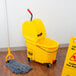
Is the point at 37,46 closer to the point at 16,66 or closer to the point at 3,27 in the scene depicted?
the point at 16,66

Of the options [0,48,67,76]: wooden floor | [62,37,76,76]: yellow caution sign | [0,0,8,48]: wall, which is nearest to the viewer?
[62,37,76,76]: yellow caution sign

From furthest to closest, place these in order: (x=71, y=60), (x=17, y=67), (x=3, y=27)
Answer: (x=3, y=27) → (x=17, y=67) → (x=71, y=60)

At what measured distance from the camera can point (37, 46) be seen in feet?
6.80

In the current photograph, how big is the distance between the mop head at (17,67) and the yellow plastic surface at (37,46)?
213 mm

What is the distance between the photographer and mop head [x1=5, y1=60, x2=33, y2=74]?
1.95 meters

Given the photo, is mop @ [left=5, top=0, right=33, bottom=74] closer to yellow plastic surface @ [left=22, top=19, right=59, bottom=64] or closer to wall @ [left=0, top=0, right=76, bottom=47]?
yellow plastic surface @ [left=22, top=19, right=59, bottom=64]

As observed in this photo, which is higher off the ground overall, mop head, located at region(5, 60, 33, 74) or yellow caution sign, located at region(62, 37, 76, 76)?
yellow caution sign, located at region(62, 37, 76, 76)

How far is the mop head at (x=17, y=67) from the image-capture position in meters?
1.95

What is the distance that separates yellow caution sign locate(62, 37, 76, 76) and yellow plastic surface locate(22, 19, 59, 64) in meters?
0.55

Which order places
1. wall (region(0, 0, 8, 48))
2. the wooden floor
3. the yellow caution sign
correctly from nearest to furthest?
the yellow caution sign
the wooden floor
wall (region(0, 0, 8, 48))

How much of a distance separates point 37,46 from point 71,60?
30.0 inches

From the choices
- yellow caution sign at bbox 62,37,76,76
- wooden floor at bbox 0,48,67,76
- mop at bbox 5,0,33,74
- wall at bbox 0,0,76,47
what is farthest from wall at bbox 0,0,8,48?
yellow caution sign at bbox 62,37,76,76

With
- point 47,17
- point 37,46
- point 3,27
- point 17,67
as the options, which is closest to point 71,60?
point 37,46

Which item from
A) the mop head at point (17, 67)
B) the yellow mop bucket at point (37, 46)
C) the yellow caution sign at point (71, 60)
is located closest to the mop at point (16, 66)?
the mop head at point (17, 67)
